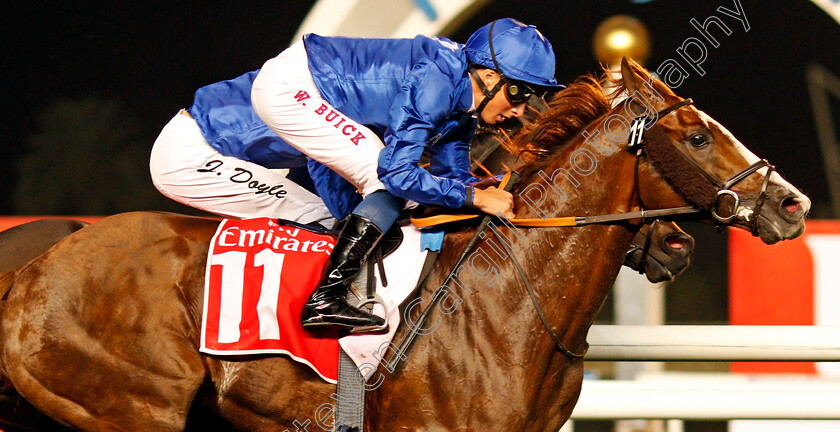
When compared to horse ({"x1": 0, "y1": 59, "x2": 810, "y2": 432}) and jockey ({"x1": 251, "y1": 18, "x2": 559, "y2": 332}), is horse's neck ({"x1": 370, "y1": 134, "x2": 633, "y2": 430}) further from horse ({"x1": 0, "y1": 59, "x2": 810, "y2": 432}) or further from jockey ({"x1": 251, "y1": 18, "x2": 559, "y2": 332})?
jockey ({"x1": 251, "y1": 18, "x2": 559, "y2": 332})

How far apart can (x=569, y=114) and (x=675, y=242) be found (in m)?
0.62

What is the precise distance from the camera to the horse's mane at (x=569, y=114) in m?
2.52

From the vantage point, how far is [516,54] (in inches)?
97.6

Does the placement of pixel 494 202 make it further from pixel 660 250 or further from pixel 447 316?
pixel 660 250

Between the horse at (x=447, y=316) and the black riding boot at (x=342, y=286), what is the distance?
0.16 m

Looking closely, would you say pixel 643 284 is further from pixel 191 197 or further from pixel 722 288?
pixel 191 197

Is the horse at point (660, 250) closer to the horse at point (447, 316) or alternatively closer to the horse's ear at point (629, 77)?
the horse at point (447, 316)

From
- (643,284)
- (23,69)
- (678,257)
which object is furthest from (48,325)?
(23,69)

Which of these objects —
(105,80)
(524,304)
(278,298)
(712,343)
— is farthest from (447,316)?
(105,80)

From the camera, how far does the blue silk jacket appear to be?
7.63ft

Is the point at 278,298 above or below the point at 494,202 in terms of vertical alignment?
below

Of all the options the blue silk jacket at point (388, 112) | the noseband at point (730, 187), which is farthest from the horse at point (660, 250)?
the noseband at point (730, 187)

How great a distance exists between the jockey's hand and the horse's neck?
63 mm

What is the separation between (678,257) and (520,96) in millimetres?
803
